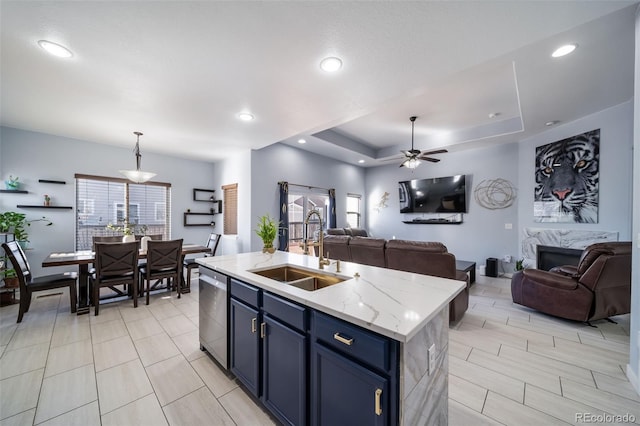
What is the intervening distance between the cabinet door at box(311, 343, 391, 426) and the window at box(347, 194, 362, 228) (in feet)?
21.1

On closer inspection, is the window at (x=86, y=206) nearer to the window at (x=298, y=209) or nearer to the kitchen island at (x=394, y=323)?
the window at (x=298, y=209)

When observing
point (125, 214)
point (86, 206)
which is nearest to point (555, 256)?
point (125, 214)

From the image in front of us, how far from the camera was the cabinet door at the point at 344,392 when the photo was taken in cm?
103

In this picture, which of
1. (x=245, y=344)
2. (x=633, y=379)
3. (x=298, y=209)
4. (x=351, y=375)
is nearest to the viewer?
(x=351, y=375)

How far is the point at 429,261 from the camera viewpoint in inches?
123

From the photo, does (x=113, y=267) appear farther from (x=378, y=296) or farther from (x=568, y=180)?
(x=568, y=180)

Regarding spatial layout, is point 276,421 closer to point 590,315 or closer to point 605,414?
point 605,414

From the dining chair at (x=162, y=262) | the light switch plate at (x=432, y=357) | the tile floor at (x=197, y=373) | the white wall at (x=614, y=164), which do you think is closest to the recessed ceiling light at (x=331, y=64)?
the light switch plate at (x=432, y=357)

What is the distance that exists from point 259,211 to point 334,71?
11.6ft

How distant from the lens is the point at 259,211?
536 cm

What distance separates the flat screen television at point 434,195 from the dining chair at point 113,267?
6.26 m

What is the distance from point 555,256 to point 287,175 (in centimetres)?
559

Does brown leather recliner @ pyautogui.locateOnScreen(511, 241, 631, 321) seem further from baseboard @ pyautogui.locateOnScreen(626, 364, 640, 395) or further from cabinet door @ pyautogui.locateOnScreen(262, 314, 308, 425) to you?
cabinet door @ pyautogui.locateOnScreen(262, 314, 308, 425)

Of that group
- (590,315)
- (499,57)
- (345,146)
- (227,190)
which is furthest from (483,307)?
(227,190)
